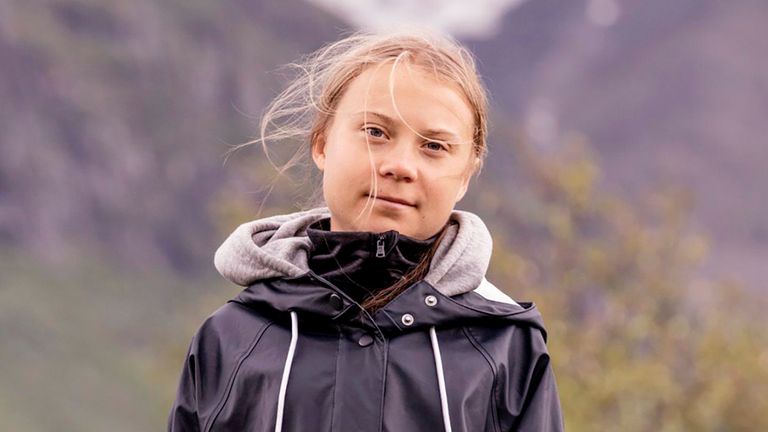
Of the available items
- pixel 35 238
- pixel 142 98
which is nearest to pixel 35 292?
pixel 35 238

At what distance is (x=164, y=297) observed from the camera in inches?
2746

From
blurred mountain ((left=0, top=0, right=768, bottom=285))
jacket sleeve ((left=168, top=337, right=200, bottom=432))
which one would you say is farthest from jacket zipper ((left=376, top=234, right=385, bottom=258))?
Result: blurred mountain ((left=0, top=0, right=768, bottom=285))

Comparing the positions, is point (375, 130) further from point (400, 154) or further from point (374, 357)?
point (374, 357)

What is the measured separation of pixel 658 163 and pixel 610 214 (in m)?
69.5

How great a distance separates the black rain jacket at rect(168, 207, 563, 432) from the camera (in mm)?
2205

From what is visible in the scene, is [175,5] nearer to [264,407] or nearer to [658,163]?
[658,163]

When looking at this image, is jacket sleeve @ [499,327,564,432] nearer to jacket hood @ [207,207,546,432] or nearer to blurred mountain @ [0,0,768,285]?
jacket hood @ [207,207,546,432]

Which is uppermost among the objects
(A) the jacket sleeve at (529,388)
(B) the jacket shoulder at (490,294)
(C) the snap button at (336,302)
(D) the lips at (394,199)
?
(D) the lips at (394,199)

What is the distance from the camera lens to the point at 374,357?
223cm

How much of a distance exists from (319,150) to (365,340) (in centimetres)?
43

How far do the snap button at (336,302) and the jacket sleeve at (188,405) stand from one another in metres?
0.29

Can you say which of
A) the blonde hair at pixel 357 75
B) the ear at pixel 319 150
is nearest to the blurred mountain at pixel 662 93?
the blonde hair at pixel 357 75

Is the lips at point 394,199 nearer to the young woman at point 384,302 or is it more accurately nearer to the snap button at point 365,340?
the young woman at point 384,302

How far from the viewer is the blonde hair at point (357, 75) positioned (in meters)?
2.37
